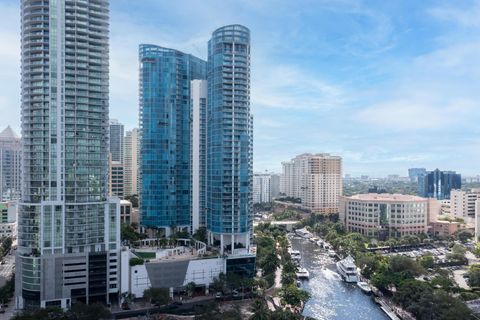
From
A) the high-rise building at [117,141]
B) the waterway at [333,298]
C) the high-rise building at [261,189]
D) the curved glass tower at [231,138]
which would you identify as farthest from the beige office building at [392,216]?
the high-rise building at [117,141]

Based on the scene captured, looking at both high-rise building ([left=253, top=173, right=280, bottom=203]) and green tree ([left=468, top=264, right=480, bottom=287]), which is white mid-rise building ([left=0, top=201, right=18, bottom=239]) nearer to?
green tree ([left=468, top=264, right=480, bottom=287])

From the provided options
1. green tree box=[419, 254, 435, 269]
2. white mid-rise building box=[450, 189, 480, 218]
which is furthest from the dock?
white mid-rise building box=[450, 189, 480, 218]

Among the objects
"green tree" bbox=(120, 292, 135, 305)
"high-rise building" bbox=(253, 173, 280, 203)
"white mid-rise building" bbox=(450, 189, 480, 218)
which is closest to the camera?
"green tree" bbox=(120, 292, 135, 305)

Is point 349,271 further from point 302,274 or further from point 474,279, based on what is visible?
point 474,279

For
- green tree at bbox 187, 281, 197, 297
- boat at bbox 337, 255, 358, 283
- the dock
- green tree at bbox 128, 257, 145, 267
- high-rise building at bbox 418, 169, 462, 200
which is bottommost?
the dock

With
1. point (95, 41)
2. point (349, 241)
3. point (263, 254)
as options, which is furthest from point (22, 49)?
point (349, 241)

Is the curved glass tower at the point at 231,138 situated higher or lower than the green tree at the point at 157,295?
higher

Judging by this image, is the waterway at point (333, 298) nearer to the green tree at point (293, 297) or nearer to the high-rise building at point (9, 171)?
the green tree at point (293, 297)

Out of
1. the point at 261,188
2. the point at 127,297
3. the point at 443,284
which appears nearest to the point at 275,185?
the point at 261,188
